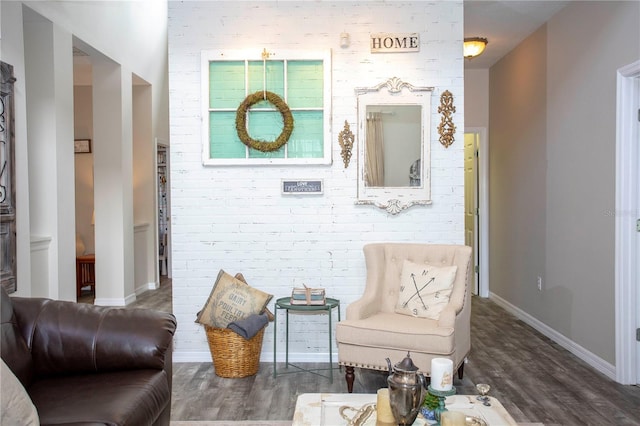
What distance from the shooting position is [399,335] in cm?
293

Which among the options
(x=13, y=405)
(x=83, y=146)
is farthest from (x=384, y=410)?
(x=83, y=146)

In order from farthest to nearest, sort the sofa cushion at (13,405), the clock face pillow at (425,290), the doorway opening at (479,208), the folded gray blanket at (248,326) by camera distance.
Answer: the doorway opening at (479,208) → the folded gray blanket at (248,326) → the clock face pillow at (425,290) → the sofa cushion at (13,405)

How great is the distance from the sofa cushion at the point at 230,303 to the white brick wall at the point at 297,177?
28cm

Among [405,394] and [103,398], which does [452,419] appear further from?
[103,398]

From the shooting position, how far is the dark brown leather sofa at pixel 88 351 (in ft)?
6.57

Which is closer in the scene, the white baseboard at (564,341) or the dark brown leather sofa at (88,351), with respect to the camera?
the dark brown leather sofa at (88,351)

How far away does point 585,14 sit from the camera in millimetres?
3791

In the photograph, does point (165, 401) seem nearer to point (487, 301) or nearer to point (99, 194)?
point (99, 194)

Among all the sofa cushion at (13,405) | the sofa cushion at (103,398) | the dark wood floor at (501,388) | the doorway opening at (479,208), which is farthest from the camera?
→ the doorway opening at (479,208)

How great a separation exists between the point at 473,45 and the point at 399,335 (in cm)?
305

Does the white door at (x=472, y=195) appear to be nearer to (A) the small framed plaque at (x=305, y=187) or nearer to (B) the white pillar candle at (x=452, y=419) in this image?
(A) the small framed plaque at (x=305, y=187)

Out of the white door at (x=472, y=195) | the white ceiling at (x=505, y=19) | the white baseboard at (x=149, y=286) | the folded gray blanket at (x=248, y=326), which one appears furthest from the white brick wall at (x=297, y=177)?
the white baseboard at (x=149, y=286)

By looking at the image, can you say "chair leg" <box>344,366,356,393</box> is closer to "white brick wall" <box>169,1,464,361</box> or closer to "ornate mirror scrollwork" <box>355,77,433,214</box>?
"white brick wall" <box>169,1,464,361</box>

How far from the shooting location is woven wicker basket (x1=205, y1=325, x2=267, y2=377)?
3420mm
